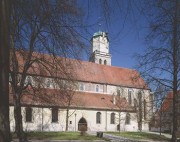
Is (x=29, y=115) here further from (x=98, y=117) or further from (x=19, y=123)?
(x=19, y=123)

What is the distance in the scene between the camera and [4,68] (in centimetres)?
403

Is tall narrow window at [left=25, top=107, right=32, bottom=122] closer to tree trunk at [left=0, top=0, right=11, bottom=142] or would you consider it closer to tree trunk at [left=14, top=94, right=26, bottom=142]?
tree trunk at [left=14, top=94, right=26, bottom=142]

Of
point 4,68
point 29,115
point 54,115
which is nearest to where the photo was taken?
point 4,68

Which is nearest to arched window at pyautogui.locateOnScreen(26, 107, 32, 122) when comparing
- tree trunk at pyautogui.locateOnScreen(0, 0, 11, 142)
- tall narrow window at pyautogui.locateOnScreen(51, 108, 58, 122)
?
tall narrow window at pyautogui.locateOnScreen(51, 108, 58, 122)

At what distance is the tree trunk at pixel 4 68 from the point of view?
399cm

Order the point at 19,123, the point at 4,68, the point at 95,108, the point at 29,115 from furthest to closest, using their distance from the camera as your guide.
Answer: the point at 95,108, the point at 29,115, the point at 19,123, the point at 4,68

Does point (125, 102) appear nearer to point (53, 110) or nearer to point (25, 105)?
point (53, 110)

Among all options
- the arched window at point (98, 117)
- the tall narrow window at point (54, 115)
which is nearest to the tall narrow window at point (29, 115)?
the tall narrow window at point (54, 115)

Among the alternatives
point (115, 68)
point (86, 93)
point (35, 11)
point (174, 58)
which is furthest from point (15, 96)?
point (115, 68)

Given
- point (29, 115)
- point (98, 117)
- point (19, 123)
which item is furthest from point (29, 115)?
point (19, 123)

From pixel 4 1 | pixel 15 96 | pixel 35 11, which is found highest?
pixel 35 11

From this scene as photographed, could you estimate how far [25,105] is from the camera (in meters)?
40.7

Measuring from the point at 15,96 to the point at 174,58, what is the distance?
1369 cm

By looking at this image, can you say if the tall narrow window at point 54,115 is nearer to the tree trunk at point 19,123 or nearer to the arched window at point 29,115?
the arched window at point 29,115
